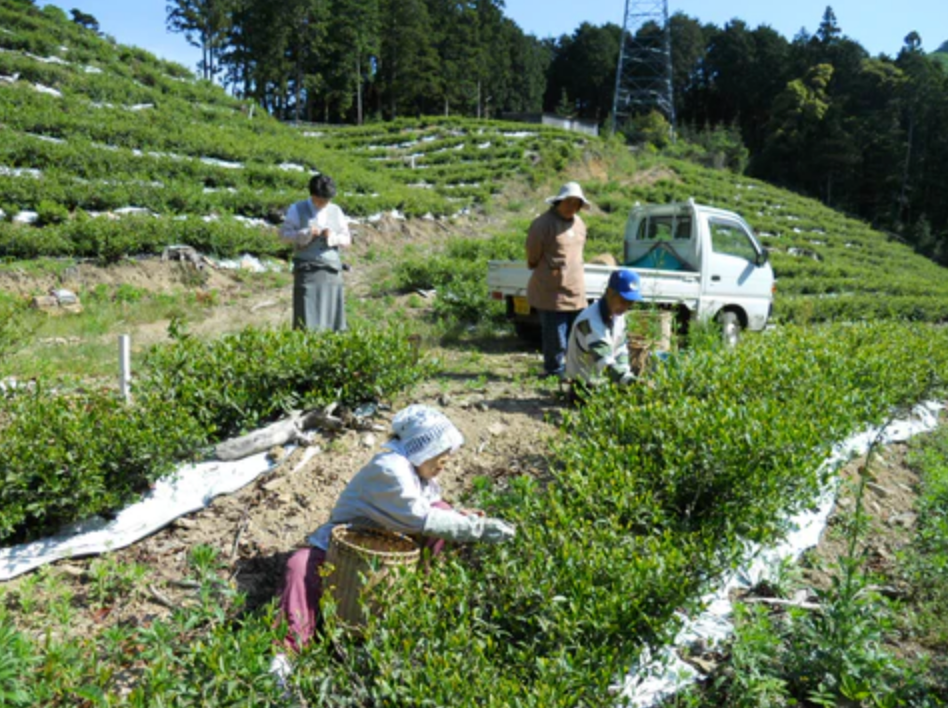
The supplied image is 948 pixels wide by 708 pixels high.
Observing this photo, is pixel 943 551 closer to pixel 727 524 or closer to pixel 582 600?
pixel 727 524

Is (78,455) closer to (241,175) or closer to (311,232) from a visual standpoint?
(311,232)

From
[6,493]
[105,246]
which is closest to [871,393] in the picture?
[6,493]

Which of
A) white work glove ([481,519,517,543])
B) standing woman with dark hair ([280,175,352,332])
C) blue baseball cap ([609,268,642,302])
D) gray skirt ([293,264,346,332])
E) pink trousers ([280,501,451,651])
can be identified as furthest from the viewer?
gray skirt ([293,264,346,332])

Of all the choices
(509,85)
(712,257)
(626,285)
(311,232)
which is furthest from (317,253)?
(509,85)

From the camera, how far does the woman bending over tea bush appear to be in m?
3.02

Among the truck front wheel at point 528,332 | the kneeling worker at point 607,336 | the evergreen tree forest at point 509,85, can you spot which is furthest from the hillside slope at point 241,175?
the evergreen tree forest at point 509,85

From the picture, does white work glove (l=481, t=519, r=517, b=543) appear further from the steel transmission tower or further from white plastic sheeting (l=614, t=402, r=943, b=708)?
the steel transmission tower

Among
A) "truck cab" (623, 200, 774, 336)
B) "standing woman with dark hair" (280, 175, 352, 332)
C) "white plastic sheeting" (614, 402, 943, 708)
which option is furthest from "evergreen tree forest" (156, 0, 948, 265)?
"white plastic sheeting" (614, 402, 943, 708)

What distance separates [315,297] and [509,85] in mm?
60084

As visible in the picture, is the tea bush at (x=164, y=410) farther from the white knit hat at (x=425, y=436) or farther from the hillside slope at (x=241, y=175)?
the hillside slope at (x=241, y=175)

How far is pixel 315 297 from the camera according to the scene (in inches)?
237

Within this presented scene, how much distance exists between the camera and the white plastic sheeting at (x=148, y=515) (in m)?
3.39

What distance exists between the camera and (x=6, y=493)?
3.35m

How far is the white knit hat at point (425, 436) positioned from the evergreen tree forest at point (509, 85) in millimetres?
38708
